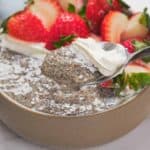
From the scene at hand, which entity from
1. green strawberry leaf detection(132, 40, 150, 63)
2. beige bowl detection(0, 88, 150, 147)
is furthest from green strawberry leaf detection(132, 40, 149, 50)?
beige bowl detection(0, 88, 150, 147)

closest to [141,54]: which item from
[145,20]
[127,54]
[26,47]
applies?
[127,54]

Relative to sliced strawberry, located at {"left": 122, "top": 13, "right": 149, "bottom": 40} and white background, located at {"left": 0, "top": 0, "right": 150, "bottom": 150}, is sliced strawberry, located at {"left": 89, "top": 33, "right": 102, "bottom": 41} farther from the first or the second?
white background, located at {"left": 0, "top": 0, "right": 150, "bottom": 150}

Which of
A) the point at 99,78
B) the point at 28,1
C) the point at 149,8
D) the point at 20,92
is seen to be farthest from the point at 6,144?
the point at 149,8

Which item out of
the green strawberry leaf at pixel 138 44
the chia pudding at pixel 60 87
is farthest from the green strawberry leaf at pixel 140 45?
the chia pudding at pixel 60 87

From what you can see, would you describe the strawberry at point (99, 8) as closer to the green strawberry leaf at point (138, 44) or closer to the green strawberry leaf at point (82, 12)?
the green strawberry leaf at point (82, 12)

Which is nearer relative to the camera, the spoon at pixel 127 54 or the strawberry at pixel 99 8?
the spoon at pixel 127 54
